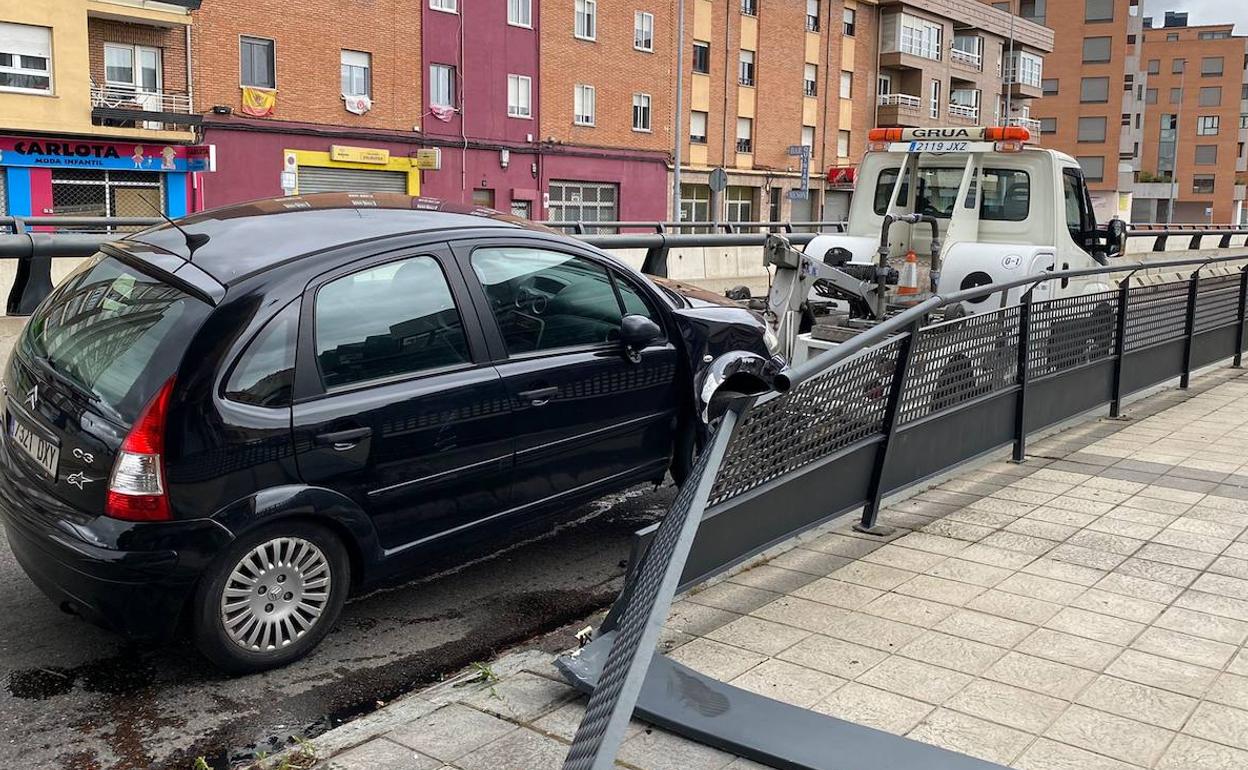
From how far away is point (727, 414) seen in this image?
3.79 m

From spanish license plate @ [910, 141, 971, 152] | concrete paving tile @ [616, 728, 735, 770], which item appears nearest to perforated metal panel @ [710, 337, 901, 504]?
concrete paving tile @ [616, 728, 735, 770]

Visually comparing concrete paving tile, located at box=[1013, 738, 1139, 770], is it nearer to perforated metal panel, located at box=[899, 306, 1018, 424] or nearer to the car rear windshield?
perforated metal panel, located at box=[899, 306, 1018, 424]

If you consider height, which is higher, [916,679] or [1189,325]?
[1189,325]

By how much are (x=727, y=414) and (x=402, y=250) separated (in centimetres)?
168

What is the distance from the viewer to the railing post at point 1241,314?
35.3 ft

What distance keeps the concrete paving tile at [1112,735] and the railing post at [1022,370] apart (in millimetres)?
3426

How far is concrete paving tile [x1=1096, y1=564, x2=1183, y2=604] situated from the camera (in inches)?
182

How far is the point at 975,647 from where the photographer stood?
407 centimetres

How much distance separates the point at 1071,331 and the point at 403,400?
485cm

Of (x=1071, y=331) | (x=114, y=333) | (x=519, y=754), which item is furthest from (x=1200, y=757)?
(x=1071, y=331)

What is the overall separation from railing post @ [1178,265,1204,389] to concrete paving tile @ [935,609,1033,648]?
6264 mm

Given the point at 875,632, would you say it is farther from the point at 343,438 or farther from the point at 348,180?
the point at 348,180

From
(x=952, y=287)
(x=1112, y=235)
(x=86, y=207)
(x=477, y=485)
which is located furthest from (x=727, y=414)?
(x=86, y=207)

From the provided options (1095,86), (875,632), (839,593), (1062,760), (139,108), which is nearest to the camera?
(1062,760)
